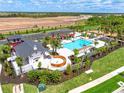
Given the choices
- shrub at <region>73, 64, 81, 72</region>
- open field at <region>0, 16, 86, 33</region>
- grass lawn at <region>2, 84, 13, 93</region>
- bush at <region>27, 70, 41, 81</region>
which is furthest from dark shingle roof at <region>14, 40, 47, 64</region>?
open field at <region>0, 16, 86, 33</region>

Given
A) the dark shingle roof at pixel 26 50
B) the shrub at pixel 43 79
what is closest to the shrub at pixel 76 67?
the shrub at pixel 43 79

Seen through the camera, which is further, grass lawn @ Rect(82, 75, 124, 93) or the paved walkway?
the paved walkway

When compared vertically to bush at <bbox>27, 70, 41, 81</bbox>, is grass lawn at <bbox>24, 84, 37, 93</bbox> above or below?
below

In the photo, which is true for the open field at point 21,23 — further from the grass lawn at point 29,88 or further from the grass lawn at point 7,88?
the grass lawn at point 29,88

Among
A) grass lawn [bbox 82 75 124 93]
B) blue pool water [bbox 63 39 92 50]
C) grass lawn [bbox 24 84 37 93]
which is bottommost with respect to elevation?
grass lawn [bbox 24 84 37 93]

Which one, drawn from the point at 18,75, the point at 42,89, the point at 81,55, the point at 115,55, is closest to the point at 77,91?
the point at 42,89

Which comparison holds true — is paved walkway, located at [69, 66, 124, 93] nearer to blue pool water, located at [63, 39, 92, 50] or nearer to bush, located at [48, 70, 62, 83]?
bush, located at [48, 70, 62, 83]

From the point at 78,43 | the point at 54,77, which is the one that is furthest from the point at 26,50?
the point at 78,43

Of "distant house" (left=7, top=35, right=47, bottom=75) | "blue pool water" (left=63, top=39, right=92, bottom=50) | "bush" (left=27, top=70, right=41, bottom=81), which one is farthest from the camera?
"blue pool water" (left=63, top=39, right=92, bottom=50)
